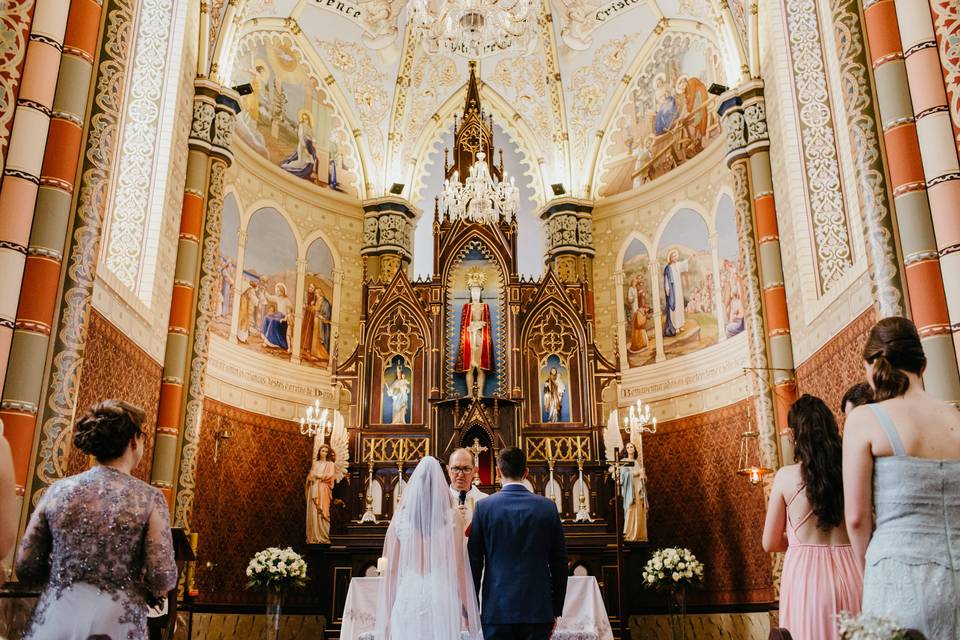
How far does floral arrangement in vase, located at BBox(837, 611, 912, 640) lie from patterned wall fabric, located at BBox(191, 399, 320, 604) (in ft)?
37.3

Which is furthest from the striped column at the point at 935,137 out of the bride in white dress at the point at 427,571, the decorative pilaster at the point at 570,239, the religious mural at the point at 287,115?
the religious mural at the point at 287,115

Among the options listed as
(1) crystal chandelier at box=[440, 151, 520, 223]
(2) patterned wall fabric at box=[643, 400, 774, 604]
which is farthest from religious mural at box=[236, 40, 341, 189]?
(2) patterned wall fabric at box=[643, 400, 774, 604]

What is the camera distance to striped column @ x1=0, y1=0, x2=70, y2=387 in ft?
23.2

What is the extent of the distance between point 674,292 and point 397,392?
5.53 meters

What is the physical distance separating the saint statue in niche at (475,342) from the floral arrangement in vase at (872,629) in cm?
1164

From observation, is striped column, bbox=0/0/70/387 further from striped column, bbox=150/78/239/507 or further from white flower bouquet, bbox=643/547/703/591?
white flower bouquet, bbox=643/547/703/591

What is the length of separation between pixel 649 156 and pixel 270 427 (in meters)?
8.96

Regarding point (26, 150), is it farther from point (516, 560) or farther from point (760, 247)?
point (760, 247)

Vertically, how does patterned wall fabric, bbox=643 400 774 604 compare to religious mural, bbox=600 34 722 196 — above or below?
below

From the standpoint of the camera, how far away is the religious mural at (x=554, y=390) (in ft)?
→ 47.5

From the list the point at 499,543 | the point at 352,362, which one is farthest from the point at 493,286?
the point at 499,543

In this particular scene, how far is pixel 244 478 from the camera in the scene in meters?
14.1

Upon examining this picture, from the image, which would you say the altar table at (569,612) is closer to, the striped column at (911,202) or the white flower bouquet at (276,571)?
the white flower bouquet at (276,571)

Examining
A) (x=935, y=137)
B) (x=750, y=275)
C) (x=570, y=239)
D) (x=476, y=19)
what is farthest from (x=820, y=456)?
(x=570, y=239)
